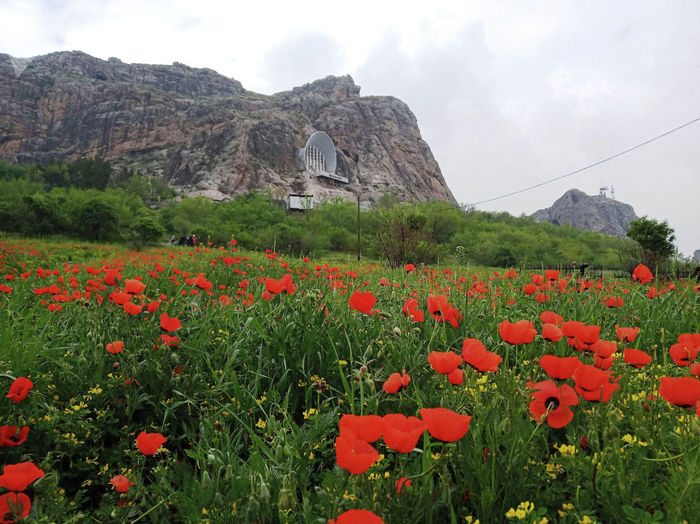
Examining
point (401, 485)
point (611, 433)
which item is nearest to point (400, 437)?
point (401, 485)

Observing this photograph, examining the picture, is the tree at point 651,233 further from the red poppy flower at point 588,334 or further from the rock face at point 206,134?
the rock face at point 206,134

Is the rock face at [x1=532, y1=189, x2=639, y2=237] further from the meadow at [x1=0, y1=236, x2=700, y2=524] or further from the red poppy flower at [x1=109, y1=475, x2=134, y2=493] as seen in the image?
the red poppy flower at [x1=109, y1=475, x2=134, y2=493]

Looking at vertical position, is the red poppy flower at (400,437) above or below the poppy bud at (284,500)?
above

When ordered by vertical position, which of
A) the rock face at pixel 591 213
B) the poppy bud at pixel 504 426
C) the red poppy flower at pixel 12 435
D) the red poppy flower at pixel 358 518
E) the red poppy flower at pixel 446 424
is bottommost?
the red poppy flower at pixel 12 435

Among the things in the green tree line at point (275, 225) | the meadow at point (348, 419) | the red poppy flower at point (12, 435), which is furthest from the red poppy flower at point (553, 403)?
the green tree line at point (275, 225)

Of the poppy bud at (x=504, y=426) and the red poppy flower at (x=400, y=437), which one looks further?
the poppy bud at (x=504, y=426)

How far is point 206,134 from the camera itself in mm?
112125

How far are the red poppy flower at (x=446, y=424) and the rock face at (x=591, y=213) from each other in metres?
183

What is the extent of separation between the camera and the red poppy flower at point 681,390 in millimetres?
925

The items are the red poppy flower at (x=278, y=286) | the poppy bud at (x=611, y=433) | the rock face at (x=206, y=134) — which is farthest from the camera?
the rock face at (x=206, y=134)

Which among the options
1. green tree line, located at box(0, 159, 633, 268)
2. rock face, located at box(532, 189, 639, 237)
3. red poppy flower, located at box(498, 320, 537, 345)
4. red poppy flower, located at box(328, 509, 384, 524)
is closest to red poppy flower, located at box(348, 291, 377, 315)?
red poppy flower, located at box(498, 320, 537, 345)

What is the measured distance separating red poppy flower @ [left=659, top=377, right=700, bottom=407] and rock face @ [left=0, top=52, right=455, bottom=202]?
94.2 meters

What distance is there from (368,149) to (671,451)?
138 metres

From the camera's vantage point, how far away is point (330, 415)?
4.64ft
